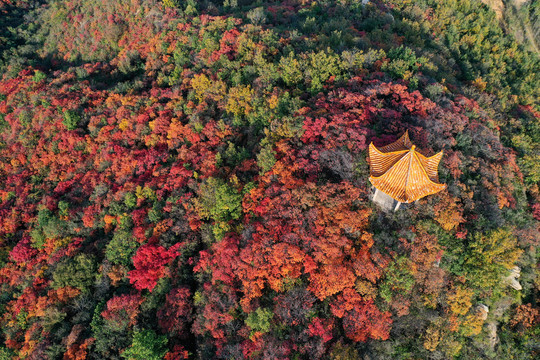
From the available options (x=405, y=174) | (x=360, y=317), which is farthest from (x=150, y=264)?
(x=405, y=174)

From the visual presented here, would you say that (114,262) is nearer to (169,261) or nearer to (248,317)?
(169,261)

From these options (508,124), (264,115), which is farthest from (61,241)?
(508,124)

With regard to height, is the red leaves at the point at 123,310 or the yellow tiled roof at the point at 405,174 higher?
the yellow tiled roof at the point at 405,174

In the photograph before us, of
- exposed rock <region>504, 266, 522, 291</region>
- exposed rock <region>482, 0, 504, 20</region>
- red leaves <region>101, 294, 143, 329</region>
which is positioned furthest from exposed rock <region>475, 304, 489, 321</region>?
exposed rock <region>482, 0, 504, 20</region>

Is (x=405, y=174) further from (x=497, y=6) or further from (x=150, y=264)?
(x=497, y=6)

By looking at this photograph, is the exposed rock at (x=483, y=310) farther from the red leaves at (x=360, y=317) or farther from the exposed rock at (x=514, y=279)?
the red leaves at (x=360, y=317)

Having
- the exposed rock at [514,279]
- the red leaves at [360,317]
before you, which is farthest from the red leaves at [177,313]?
the exposed rock at [514,279]
